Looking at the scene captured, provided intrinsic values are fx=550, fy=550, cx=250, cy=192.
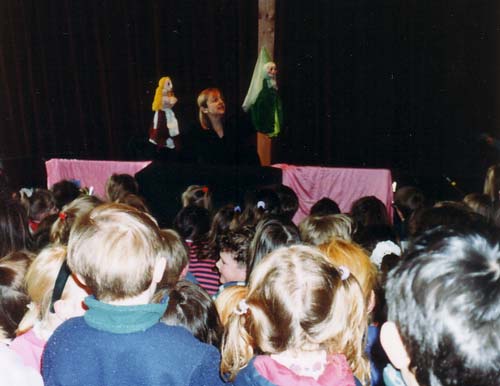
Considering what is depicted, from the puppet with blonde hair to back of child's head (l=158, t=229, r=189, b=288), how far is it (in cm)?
375

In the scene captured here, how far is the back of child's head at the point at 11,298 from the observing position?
6.03 feet

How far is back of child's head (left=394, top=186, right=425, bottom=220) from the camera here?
3.90m

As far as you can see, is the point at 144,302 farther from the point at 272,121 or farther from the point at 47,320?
the point at 272,121

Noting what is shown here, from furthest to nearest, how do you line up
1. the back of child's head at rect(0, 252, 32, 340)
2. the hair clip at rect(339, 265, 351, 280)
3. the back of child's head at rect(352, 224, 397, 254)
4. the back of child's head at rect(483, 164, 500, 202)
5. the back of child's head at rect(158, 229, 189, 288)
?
the back of child's head at rect(483, 164, 500, 202)
the back of child's head at rect(352, 224, 397, 254)
the back of child's head at rect(158, 229, 189, 288)
the back of child's head at rect(0, 252, 32, 340)
the hair clip at rect(339, 265, 351, 280)

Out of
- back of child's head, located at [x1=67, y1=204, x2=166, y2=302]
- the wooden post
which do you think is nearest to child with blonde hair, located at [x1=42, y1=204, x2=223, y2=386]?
back of child's head, located at [x1=67, y1=204, x2=166, y2=302]

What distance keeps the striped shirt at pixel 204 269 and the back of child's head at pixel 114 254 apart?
136 cm

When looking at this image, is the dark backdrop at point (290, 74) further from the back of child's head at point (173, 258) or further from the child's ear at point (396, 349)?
the child's ear at point (396, 349)

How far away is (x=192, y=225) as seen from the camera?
3.12 m

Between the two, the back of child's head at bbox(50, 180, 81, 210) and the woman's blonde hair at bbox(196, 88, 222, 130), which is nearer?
the back of child's head at bbox(50, 180, 81, 210)

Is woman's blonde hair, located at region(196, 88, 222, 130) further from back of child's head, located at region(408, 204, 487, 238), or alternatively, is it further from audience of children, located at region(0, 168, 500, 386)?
audience of children, located at region(0, 168, 500, 386)

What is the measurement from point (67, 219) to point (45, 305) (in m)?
0.97

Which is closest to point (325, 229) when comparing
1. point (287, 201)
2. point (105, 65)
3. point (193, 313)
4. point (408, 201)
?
point (193, 313)

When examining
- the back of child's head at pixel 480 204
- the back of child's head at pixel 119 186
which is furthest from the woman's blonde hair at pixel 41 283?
the back of child's head at pixel 119 186

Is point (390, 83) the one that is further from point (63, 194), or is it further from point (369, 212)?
point (63, 194)
